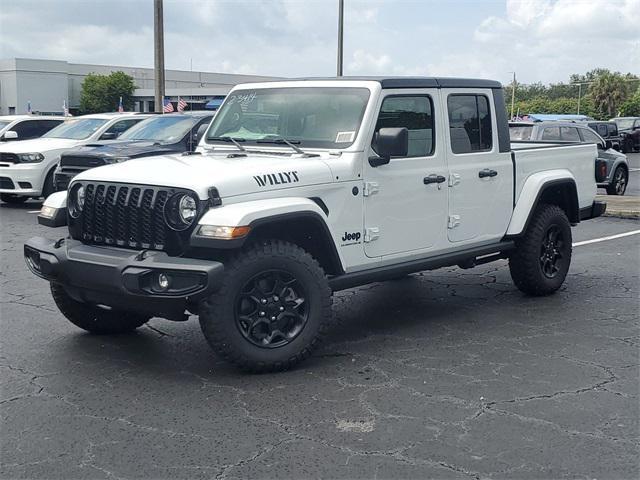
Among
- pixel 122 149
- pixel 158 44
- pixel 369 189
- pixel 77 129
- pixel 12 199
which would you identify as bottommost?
pixel 12 199

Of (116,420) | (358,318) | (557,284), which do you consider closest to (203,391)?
(116,420)

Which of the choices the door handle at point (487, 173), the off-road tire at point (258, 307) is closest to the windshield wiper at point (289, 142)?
the off-road tire at point (258, 307)

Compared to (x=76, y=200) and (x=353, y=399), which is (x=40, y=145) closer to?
(x=76, y=200)

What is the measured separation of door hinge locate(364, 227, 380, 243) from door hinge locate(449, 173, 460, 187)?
918mm

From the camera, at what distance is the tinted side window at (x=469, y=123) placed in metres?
6.51

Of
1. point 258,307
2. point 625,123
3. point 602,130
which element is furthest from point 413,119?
point 625,123

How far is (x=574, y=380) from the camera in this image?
5.12 metres

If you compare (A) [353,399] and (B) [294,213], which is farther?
(B) [294,213]

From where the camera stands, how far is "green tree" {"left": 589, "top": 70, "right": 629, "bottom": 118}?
78.4 metres

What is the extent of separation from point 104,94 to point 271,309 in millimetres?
68068

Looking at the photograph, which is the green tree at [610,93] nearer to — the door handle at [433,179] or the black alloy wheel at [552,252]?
the black alloy wheel at [552,252]

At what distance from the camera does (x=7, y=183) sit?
14430mm

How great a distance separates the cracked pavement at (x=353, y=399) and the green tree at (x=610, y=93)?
7712cm

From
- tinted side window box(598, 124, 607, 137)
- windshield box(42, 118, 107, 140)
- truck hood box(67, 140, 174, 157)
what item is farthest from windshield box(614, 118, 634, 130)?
truck hood box(67, 140, 174, 157)
